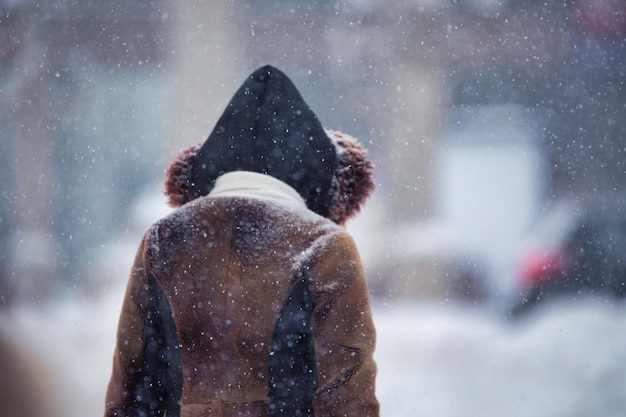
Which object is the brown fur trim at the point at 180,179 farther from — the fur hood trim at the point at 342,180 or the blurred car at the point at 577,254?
the blurred car at the point at 577,254

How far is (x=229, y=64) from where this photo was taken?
1.69 metres

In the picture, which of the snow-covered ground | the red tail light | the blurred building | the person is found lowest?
the person

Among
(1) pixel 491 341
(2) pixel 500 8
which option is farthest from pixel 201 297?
(2) pixel 500 8

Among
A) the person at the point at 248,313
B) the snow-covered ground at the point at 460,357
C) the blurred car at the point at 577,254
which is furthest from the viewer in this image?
the blurred car at the point at 577,254

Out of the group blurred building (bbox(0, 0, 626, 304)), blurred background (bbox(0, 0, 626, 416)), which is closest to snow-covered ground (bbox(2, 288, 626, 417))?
blurred background (bbox(0, 0, 626, 416))

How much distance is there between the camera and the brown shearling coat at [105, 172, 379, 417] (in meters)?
0.83

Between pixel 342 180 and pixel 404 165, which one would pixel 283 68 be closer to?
pixel 404 165

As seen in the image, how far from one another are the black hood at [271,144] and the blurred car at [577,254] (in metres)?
1.04

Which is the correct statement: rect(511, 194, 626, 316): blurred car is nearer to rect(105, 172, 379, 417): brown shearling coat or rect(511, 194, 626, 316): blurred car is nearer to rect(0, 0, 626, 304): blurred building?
rect(0, 0, 626, 304): blurred building

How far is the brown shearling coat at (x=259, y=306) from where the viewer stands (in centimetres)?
83

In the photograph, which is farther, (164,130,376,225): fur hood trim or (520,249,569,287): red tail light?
(520,249,569,287): red tail light

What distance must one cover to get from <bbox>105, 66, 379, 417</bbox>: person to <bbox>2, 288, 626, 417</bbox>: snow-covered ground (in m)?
0.71

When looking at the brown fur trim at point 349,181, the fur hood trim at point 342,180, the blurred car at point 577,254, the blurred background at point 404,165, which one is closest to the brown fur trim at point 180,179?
the fur hood trim at point 342,180

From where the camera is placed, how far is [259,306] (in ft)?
2.70
